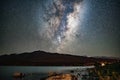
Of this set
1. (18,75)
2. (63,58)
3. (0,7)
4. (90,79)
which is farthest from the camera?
(63,58)

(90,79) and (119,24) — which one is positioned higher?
(119,24)

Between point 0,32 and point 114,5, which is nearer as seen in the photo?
point 114,5

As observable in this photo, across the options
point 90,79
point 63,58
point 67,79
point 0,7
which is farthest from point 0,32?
point 63,58

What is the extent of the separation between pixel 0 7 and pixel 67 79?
335 centimetres

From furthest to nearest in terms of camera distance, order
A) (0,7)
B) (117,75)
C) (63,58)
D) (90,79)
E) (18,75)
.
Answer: (63,58)
(18,75)
(0,7)
(90,79)
(117,75)

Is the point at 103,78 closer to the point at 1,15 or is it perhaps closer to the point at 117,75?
the point at 117,75

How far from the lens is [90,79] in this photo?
6477 millimetres

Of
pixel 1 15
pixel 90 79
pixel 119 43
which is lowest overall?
pixel 90 79

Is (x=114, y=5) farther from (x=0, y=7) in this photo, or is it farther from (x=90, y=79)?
(x=0, y=7)

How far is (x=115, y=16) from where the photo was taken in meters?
6.70

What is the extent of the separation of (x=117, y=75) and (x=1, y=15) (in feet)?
14.2

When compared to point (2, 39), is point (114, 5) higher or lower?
higher

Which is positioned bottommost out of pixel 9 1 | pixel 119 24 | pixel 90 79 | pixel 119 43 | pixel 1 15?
pixel 90 79

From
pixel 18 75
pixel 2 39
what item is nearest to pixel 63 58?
pixel 18 75
